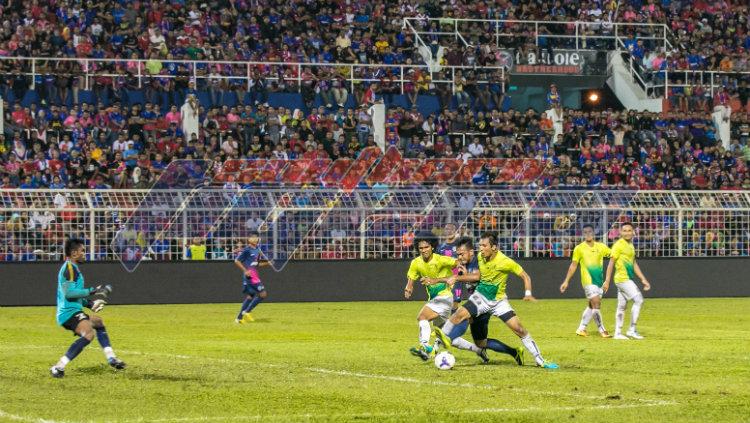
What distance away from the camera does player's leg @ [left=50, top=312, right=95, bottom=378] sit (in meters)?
16.7

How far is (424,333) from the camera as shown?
18.9 m

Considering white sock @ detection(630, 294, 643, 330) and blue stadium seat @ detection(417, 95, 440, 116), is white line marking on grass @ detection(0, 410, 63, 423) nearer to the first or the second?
white sock @ detection(630, 294, 643, 330)

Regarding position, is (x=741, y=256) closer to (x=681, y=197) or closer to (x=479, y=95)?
(x=681, y=197)

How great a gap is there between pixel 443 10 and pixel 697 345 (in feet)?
102

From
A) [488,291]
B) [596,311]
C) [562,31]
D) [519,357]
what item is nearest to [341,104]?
[562,31]

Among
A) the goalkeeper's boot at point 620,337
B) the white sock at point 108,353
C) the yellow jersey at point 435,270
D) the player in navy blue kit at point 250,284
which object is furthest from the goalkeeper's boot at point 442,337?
the player in navy blue kit at point 250,284

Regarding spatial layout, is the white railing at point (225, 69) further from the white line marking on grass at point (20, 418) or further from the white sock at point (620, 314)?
the white line marking on grass at point (20, 418)

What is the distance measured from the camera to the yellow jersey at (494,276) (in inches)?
722

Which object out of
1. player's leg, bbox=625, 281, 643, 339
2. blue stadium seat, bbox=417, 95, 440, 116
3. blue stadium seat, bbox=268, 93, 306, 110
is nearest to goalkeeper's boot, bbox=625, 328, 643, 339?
player's leg, bbox=625, 281, 643, 339

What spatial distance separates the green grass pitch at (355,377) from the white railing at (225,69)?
53.1 feet

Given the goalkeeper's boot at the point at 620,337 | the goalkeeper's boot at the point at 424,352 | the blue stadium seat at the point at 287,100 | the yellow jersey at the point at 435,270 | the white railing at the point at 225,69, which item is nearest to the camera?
the goalkeeper's boot at the point at 424,352

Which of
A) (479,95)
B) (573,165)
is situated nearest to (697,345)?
(573,165)

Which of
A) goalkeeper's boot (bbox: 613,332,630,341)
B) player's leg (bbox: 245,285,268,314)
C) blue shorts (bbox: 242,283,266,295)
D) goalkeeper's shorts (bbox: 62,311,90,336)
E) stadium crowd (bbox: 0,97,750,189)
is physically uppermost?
stadium crowd (bbox: 0,97,750,189)

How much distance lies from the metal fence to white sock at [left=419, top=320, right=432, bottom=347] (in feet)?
51.3
